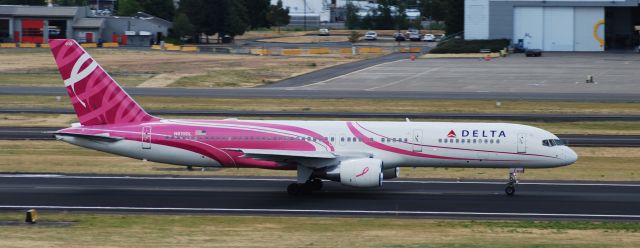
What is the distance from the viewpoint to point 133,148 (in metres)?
41.2

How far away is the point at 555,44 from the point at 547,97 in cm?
5654

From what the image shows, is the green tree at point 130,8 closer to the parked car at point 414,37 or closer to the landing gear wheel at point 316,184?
the parked car at point 414,37

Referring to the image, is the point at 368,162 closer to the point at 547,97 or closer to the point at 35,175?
the point at 35,175

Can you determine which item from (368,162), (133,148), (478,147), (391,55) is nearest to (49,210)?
(133,148)

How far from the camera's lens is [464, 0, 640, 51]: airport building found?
13425 cm

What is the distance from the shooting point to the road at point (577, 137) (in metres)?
55.5

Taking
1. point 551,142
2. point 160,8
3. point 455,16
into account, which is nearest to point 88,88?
point 551,142

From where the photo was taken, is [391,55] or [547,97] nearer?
[547,97]

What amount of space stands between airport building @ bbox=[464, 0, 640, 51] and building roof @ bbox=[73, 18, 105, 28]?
54.6m

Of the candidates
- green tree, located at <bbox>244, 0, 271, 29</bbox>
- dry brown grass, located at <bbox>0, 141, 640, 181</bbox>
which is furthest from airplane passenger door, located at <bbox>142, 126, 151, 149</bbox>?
green tree, located at <bbox>244, 0, 271, 29</bbox>

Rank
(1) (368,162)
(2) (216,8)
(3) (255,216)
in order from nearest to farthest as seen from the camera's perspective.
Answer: (3) (255,216) → (1) (368,162) → (2) (216,8)

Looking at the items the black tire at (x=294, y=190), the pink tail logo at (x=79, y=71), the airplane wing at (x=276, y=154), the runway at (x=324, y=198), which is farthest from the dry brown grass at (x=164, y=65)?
the airplane wing at (x=276, y=154)

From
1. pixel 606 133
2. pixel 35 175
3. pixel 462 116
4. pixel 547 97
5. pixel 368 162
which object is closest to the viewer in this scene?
pixel 368 162

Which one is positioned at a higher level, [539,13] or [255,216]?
[539,13]
